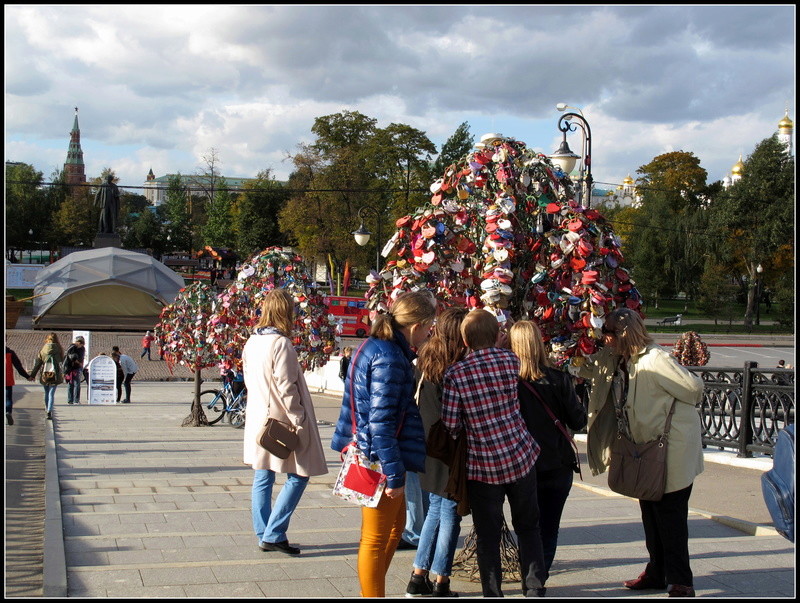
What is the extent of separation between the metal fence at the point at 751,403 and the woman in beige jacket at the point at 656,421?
535 centimetres

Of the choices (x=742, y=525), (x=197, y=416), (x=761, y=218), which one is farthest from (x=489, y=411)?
(x=761, y=218)

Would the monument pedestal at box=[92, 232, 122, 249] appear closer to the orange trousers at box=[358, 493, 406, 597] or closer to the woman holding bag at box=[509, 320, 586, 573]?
the woman holding bag at box=[509, 320, 586, 573]

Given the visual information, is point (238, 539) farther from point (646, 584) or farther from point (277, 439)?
point (646, 584)

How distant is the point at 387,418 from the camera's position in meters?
4.19

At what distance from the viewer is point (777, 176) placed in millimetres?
54781

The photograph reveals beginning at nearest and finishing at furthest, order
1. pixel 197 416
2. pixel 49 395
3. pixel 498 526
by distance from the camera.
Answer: pixel 498 526, pixel 197 416, pixel 49 395

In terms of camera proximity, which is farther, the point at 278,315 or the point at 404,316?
the point at 278,315

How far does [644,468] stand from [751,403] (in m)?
6.61

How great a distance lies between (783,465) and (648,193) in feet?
223

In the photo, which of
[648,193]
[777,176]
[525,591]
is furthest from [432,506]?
[648,193]

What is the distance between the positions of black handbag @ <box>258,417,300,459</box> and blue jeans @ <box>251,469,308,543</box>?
0.26 metres

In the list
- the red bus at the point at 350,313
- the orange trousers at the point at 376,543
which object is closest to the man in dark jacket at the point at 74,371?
the orange trousers at the point at 376,543

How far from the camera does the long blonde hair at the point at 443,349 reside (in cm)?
464

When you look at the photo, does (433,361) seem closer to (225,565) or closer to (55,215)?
(225,565)
